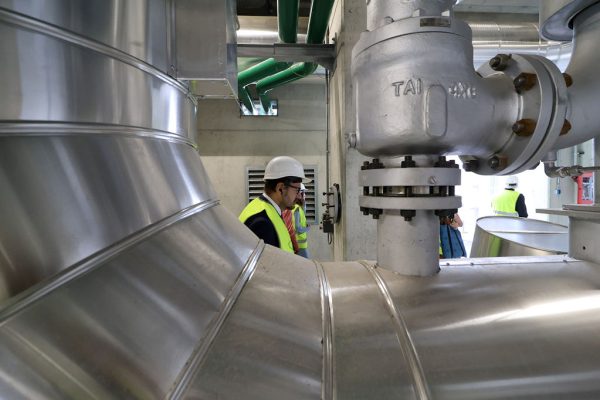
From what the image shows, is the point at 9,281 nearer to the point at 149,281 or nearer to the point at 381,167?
the point at 149,281

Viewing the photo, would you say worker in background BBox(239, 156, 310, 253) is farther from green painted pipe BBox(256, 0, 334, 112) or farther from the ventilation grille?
the ventilation grille

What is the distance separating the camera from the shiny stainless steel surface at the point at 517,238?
1173mm

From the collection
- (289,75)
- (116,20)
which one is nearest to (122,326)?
(116,20)

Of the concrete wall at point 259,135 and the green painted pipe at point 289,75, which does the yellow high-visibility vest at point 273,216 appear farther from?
the concrete wall at point 259,135

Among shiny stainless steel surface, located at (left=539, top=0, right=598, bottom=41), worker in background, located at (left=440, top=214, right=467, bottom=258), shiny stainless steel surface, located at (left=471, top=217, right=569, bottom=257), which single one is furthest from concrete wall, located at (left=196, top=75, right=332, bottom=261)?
shiny stainless steel surface, located at (left=539, top=0, right=598, bottom=41)

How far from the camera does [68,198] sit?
0.38 metres

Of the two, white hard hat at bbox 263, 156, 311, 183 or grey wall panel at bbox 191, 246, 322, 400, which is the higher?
white hard hat at bbox 263, 156, 311, 183

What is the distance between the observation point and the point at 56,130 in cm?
39

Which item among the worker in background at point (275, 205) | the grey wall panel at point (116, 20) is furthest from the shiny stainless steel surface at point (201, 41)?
the worker in background at point (275, 205)

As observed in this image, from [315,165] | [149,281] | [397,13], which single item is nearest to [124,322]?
[149,281]

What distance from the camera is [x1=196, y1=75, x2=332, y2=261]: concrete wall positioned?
134 inches

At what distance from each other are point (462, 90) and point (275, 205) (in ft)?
3.85

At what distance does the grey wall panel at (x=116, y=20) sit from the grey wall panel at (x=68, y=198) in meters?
0.14

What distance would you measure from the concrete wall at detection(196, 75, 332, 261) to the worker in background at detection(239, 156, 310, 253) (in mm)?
1711
